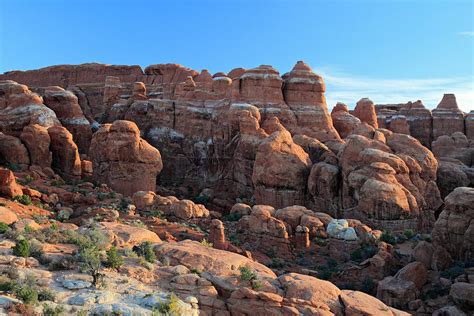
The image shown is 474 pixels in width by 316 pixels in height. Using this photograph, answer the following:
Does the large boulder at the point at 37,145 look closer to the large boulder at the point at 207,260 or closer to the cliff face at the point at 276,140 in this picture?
the cliff face at the point at 276,140

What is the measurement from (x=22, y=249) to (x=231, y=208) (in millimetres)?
21306

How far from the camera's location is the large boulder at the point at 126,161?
29969mm

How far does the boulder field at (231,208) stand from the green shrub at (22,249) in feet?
0.21

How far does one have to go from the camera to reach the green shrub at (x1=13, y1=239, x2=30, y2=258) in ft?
39.8

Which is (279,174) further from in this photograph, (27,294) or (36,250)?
(27,294)

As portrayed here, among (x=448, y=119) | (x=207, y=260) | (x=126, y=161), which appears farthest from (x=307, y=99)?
(x=207, y=260)

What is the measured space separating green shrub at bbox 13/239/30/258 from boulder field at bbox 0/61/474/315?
6 cm

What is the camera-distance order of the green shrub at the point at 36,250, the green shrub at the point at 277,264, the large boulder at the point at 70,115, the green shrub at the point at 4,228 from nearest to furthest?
the green shrub at the point at 36,250 → the green shrub at the point at 4,228 → the green shrub at the point at 277,264 → the large boulder at the point at 70,115

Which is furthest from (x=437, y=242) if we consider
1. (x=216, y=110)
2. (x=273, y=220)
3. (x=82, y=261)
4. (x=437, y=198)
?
(x=216, y=110)

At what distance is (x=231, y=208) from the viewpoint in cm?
3278

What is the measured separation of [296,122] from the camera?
42.0m

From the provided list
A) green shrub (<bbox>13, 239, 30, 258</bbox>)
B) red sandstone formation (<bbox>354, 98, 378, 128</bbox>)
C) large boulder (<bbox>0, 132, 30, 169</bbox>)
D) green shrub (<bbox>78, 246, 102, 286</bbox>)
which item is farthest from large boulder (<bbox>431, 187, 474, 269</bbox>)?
red sandstone formation (<bbox>354, 98, 378, 128</bbox>)

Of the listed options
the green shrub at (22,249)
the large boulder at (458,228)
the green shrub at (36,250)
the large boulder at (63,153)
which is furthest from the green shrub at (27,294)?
the large boulder at (63,153)

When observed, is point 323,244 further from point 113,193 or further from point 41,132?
point 41,132
